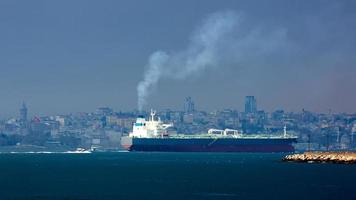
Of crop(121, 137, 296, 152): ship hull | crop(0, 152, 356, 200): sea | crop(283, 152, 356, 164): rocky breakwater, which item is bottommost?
crop(0, 152, 356, 200): sea

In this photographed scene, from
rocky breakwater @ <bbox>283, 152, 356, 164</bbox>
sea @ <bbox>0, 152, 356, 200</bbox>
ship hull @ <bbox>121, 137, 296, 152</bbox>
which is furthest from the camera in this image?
ship hull @ <bbox>121, 137, 296, 152</bbox>

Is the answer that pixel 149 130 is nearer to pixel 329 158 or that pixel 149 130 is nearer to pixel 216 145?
pixel 216 145

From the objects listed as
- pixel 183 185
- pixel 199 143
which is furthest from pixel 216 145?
pixel 183 185

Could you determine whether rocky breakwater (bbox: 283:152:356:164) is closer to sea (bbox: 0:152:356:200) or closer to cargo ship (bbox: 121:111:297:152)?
sea (bbox: 0:152:356:200)

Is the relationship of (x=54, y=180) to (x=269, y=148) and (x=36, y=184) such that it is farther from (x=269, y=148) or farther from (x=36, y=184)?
(x=269, y=148)

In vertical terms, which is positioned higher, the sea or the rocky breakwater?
the rocky breakwater

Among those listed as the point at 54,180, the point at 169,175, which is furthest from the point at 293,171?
the point at 54,180

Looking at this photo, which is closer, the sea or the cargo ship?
the sea

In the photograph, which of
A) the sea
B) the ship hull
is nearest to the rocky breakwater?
the sea

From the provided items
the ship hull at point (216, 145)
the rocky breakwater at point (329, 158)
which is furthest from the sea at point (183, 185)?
the ship hull at point (216, 145)
